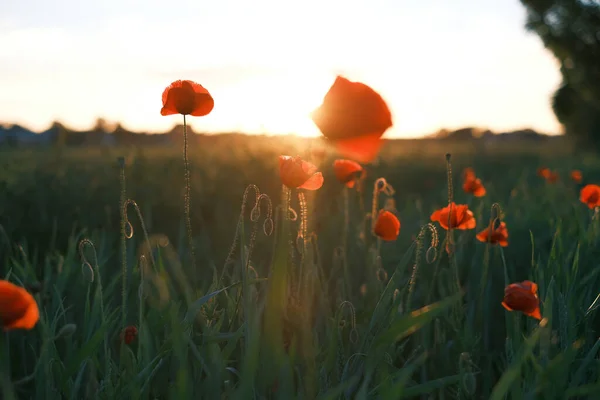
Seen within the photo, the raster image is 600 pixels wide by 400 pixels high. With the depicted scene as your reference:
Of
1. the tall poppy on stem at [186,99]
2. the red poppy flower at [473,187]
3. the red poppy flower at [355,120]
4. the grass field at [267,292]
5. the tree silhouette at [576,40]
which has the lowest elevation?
the grass field at [267,292]

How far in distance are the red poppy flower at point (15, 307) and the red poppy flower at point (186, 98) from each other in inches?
32.4

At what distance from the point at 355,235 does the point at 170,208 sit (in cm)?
153

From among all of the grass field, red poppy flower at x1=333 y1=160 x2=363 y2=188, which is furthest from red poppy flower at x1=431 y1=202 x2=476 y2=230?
red poppy flower at x1=333 y1=160 x2=363 y2=188

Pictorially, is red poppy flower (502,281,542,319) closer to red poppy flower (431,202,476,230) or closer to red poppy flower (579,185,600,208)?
red poppy flower (431,202,476,230)

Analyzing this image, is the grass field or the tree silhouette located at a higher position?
the tree silhouette

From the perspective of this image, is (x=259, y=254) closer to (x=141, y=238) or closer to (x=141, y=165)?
(x=141, y=238)

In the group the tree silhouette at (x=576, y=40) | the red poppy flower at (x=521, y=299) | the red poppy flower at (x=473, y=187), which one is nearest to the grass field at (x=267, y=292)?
the red poppy flower at (x=521, y=299)

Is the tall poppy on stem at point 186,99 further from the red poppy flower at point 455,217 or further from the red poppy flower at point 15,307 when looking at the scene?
the red poppy flower at point 455,217

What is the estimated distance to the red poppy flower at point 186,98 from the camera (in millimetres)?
1713

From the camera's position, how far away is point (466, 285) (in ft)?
8.46

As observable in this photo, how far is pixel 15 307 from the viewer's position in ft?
3.33

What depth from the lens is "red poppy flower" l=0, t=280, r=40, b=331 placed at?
100 cm

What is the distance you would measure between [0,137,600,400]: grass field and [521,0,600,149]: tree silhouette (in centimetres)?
1377

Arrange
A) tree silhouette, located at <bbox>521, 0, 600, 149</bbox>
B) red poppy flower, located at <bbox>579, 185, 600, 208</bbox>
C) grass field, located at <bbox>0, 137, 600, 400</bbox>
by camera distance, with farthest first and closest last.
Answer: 1. tree silhouette, located at <bbox>521, 0, 600, 149</bbox>
2. red poppy flower, located at <bbox>579, 185, 600, 208</bbox>
3. grass field, located at <bbox>0, 137, 600, 400</bbox>
